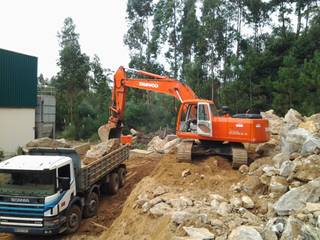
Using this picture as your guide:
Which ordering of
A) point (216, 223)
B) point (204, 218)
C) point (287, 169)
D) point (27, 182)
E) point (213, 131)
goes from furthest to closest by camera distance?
point (213, 131), point (27, 182), point (287, 169), point (204, 218), point (216, 223)

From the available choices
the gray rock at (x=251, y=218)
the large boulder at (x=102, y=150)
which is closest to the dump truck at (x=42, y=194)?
the large boulder at (x=102, y=150)

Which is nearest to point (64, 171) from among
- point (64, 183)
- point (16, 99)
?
point (64, 183)

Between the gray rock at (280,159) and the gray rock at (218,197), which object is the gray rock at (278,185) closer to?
the gray rock at (218,197)

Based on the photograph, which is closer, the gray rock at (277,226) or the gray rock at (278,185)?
the gray rock at (277,226)

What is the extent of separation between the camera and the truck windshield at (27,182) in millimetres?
10031

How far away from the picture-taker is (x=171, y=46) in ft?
148

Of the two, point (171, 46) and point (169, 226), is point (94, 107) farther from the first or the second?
point (169, 226)

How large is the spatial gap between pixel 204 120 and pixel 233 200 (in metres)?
5.00

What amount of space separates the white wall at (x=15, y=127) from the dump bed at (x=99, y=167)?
972cm

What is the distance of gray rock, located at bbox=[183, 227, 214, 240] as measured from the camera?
23.8 feet

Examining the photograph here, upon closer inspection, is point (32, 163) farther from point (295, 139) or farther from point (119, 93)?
point (119, 93)

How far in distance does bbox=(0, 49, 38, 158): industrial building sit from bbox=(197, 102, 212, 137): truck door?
13.1m

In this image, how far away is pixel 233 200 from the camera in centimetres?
931

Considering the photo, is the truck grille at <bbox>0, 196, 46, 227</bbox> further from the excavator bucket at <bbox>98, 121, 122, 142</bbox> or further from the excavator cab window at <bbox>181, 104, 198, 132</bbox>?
the excavator bucket at <bbox>98, 121, 122, 142</bbox>
